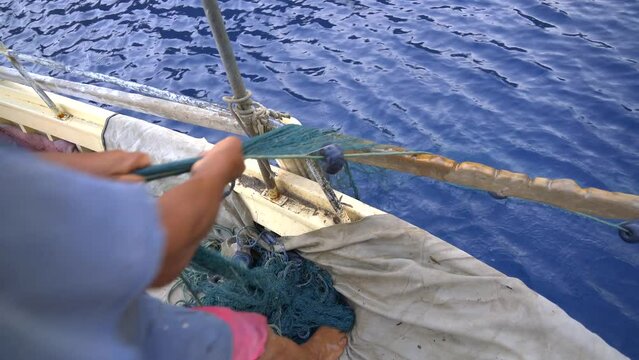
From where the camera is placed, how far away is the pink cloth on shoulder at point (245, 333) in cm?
210

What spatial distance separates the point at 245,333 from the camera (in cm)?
216

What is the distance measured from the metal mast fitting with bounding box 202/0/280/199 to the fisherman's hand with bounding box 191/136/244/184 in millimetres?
697

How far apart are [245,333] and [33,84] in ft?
8.93

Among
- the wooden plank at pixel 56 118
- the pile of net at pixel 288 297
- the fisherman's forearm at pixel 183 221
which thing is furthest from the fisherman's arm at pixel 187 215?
the wooden plank at pixel 56 118

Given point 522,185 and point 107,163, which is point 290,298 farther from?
point 107,163

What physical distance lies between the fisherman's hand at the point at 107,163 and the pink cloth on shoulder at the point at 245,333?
84 cm

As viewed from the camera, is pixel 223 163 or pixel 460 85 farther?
pixel 460 85

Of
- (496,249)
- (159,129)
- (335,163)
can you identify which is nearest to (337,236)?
(335,163)

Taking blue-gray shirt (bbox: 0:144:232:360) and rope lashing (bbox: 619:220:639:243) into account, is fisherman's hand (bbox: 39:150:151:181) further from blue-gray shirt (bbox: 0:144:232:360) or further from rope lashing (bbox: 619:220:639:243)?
rope lashing (bbox: 619:220:639:243)

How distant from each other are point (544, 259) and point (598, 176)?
1.12 m

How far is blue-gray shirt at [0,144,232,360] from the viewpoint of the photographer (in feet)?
3.41

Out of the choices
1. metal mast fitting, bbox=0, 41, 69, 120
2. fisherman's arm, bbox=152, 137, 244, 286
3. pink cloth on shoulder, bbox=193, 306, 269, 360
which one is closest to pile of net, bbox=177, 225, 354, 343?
pink cloth on shoulder, bbox=193, 306, 269, 360

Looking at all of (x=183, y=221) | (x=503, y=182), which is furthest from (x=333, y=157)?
(x=183, y=221)

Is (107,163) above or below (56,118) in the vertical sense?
above
